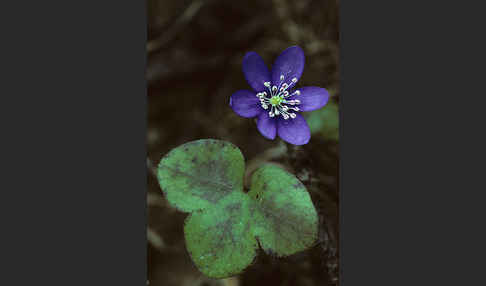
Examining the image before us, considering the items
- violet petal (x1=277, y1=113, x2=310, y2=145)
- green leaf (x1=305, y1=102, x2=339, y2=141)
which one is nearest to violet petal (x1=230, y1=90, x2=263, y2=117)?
violet petal (x1=277, y1=113, x2=310, y2=145)

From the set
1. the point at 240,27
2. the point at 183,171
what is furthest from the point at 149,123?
the point at 240,27

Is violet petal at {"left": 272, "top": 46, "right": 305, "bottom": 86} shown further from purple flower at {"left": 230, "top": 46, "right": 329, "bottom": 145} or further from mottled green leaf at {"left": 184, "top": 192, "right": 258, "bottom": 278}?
mottled green leaf at {"left": 184, "top": 192, "right": 258, "bottom": 278}

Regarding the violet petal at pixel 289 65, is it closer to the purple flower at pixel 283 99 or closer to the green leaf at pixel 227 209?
the purple flower at pixel 283 99

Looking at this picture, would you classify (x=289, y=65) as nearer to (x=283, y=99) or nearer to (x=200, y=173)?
(x=283, y=99)

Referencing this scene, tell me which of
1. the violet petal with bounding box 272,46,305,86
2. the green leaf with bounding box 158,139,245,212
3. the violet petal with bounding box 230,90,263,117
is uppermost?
the violet petal with bounding box 272,46,305,86

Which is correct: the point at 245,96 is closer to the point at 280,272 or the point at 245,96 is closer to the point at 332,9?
the point at 332,9

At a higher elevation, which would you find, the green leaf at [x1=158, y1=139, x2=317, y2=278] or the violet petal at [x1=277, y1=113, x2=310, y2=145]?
the violet petal at [x1=277, y1=113, x2=310, y2=145]

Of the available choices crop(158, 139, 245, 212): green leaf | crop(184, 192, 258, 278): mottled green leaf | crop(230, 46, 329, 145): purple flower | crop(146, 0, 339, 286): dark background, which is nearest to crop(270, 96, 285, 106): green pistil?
crop(230, 46, 329, 145): purple flower

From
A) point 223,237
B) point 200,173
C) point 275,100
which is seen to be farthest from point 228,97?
point 223,237
